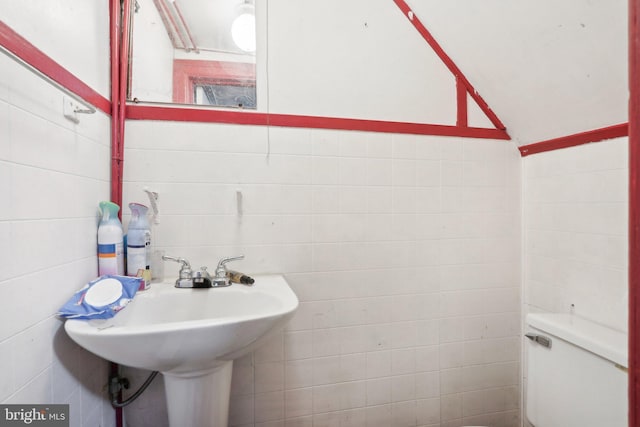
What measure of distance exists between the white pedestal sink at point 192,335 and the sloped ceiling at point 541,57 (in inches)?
47.8

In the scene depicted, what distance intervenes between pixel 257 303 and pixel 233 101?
2.55ft

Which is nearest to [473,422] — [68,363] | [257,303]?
[257,303]

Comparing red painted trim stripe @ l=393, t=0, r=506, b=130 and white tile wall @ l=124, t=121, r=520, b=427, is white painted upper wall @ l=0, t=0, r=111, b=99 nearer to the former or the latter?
white tile wall @ l=124, t=121, r=520, b=427

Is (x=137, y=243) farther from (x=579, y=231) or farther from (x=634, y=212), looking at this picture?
(x=579, y=231)

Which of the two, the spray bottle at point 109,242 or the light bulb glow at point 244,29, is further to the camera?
the light bulb glow at point 244,29

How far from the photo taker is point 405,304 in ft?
4.24

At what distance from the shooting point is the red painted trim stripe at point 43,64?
23.6 inches

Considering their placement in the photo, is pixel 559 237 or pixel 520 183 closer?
pixel 559 237

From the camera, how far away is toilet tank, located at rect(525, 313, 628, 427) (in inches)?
32.8

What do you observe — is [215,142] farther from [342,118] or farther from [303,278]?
[303,278]

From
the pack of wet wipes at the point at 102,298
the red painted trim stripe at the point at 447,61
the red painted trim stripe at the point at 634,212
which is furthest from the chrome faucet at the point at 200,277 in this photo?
the red painted trim stripe at the point at 447,61

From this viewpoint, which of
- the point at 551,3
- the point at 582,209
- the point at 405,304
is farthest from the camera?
the point at 405,304

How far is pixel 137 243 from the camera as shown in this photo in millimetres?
985

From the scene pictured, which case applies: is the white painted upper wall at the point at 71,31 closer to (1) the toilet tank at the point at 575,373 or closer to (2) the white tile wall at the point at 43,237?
(2) the white tile wall at the point at 43,237
